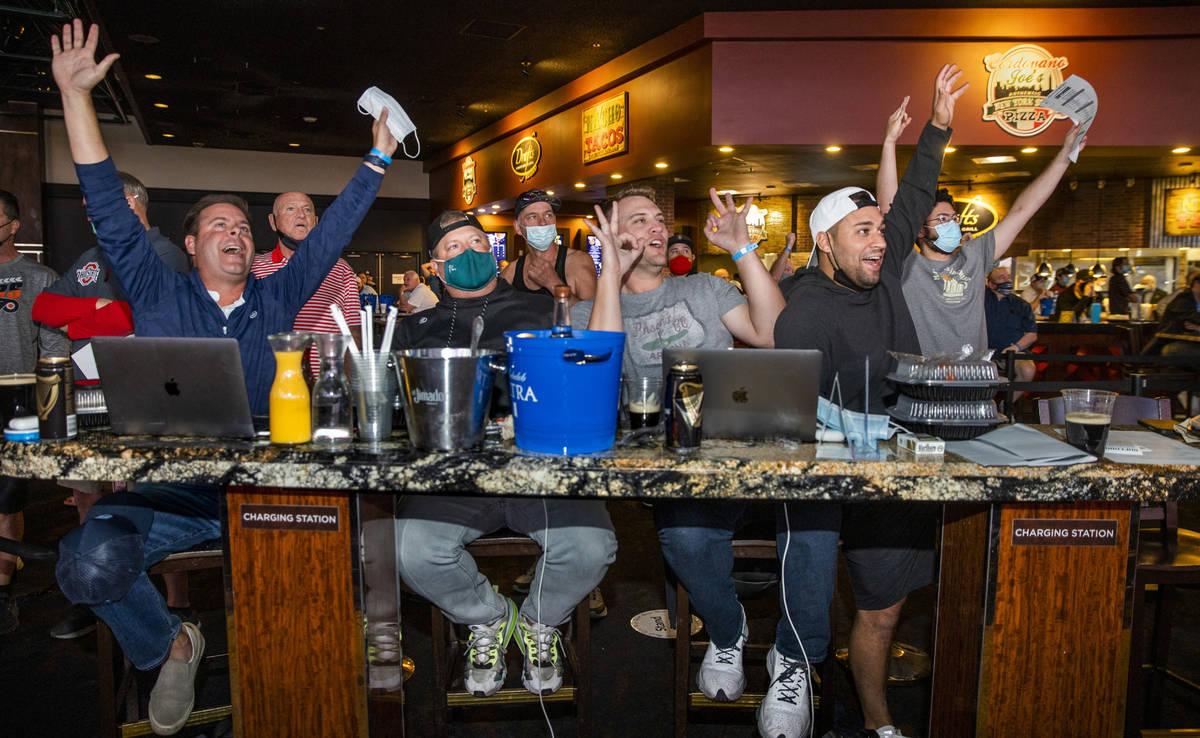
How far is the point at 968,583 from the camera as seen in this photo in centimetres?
151

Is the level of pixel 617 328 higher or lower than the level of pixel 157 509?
higher

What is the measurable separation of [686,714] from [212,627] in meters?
1.88

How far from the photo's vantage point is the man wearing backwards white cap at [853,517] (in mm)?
1900

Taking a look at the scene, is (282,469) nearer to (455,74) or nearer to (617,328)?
(617,328)

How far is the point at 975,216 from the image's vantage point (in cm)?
923

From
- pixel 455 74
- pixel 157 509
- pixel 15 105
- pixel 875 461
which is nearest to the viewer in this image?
pixel 875 461

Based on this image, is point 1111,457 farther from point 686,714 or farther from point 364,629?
point 364,629

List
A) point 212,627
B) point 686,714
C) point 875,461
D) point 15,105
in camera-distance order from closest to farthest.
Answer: point 875,461 < point 686,714 < point 212,627 < point 15,105

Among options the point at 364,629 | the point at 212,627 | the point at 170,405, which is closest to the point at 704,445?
the point at 364,629

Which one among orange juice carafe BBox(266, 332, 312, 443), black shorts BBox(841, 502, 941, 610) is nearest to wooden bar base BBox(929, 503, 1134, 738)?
black shorts BBox(841, 502, 941, 610)

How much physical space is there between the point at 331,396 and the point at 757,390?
2.85 feet

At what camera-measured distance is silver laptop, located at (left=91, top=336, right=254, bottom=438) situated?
1.49 m

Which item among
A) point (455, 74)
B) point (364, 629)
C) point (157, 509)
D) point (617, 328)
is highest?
point (455, 74)

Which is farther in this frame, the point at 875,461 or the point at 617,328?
the point at 617,328
